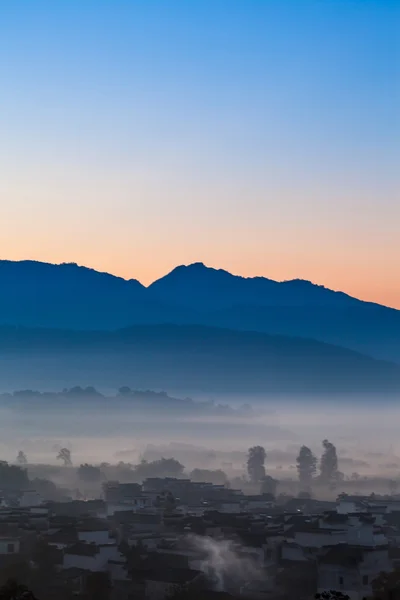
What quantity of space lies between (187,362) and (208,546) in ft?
500

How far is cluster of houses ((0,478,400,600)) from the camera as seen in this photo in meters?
29.2

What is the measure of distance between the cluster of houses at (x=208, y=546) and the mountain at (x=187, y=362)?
135m

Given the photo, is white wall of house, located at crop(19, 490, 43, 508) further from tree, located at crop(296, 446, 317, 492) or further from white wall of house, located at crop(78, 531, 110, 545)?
tree, located at crop(296, 446, 317, 492)

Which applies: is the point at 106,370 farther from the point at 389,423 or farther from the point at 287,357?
the point at 389,423

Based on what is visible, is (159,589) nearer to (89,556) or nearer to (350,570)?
(89,556)

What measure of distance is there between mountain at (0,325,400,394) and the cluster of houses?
135m

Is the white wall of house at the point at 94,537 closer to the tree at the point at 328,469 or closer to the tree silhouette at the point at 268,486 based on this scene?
the tree silhouette at the point at 268,486

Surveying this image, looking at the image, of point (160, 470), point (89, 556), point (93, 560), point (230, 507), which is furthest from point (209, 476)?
point (93, 560)

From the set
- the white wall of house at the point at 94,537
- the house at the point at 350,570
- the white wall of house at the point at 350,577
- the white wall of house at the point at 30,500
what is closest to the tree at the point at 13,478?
the white wall of house at the point at 30,500

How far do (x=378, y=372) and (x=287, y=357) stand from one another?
14.1 metres

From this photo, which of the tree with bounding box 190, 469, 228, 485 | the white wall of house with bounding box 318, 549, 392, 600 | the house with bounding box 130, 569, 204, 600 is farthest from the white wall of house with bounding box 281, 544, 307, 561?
the tree with bounding box 190, 469, 228, 485

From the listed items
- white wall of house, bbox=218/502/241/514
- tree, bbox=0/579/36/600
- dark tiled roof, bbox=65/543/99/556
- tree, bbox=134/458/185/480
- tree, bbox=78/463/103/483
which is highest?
tree, bbox=134/458/185/480

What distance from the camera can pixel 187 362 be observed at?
186750 millimetres

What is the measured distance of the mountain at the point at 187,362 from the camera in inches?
7185
